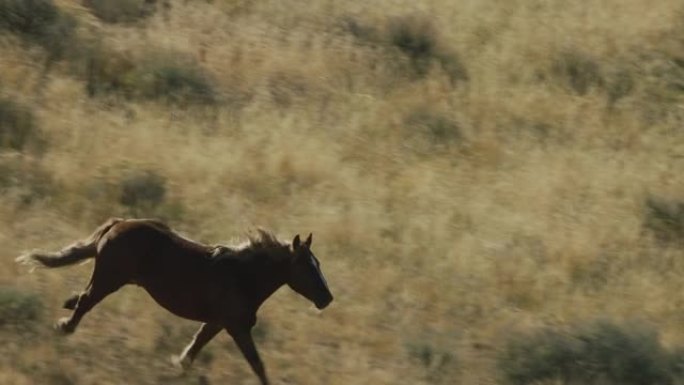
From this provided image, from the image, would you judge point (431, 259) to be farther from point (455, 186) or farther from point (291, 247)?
point (291, 247)

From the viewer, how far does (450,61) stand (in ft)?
60.8

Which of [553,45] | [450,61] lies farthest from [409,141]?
[553,45]

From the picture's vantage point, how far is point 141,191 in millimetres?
13016

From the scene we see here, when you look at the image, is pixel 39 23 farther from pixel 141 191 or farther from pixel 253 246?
pixel 253 246

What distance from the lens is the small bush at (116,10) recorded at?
58.0 feet

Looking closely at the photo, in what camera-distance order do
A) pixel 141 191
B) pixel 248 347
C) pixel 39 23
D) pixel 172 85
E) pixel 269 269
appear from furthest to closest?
pixel 39 23, pixel 172 85, pixel 141 191, pixel 269 269, pixel 248 347

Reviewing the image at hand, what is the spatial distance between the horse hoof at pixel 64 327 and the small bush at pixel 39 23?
6.92 meters

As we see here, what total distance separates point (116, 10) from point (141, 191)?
5.40 m

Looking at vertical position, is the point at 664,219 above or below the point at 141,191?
above

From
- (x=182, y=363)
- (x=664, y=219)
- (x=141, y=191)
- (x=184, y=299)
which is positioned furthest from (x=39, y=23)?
(x=184, y=299)

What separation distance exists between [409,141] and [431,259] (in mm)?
3342

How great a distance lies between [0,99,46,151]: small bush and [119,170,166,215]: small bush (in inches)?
49.5

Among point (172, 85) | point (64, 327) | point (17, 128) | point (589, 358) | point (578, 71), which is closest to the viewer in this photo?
point (64, 327)

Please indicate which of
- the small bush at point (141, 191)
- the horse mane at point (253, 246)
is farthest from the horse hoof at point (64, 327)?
the small bush at point (141, 191)
